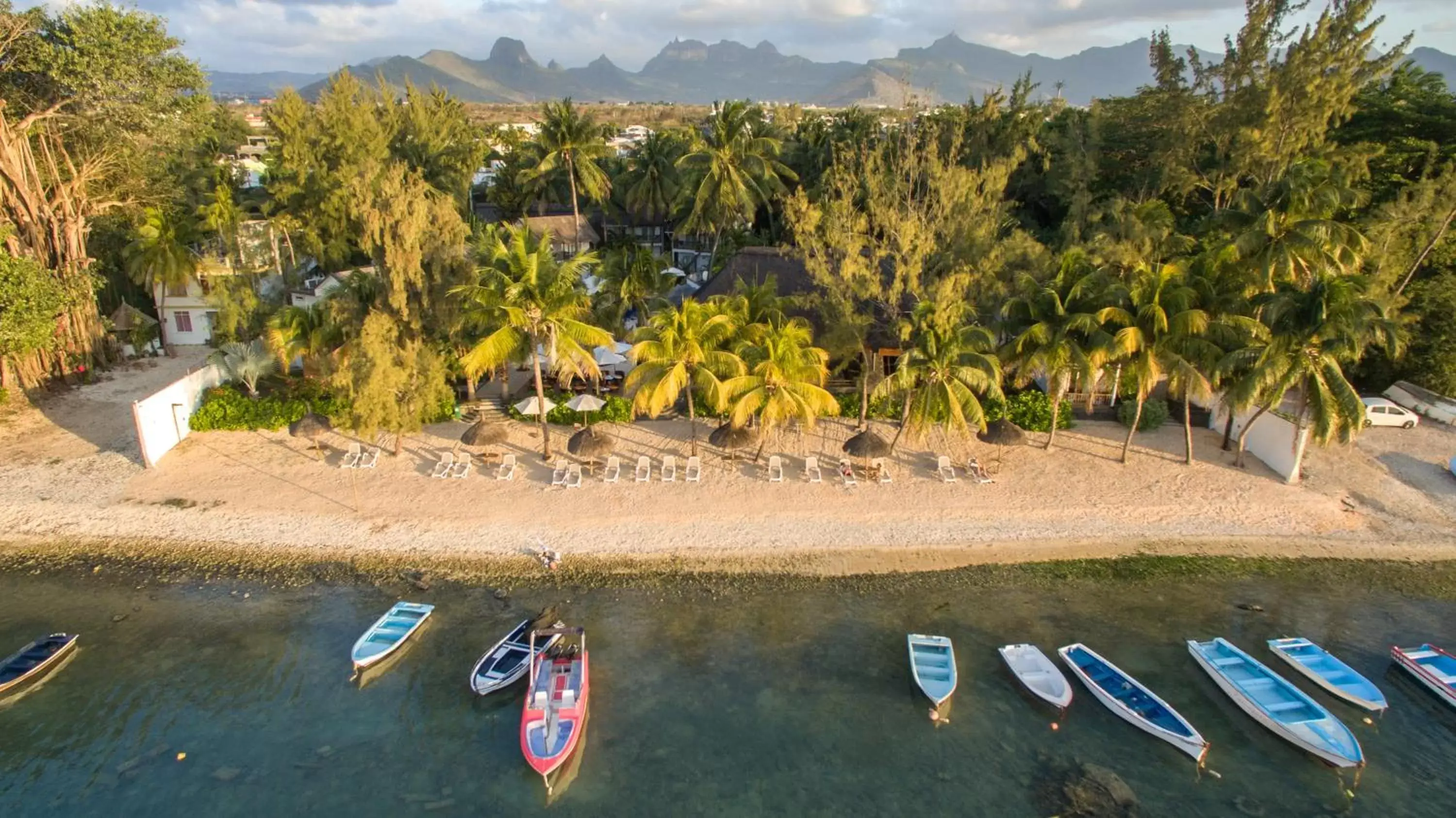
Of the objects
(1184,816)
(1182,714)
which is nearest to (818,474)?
(1182,714)

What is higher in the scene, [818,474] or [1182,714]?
[818,474]

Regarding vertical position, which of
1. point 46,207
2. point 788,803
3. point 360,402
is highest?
point 46,207

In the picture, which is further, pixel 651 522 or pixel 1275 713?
pixel 651 522

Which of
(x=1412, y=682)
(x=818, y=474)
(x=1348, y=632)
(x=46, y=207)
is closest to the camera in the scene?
(x=1412, y=682)

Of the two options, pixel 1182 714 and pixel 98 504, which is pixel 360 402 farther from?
pixel 1182 714

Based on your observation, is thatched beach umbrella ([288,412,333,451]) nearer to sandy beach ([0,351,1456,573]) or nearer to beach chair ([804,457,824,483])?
sandy beach ([0,351,1456,573])

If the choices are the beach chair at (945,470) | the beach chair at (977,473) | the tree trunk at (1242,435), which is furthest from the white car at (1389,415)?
the beach chair at (945,470)

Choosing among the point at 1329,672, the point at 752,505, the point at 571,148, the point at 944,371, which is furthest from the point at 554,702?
the point at 571,148

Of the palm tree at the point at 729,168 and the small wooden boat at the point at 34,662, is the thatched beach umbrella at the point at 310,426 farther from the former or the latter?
the palm tree at the point at 729,168
